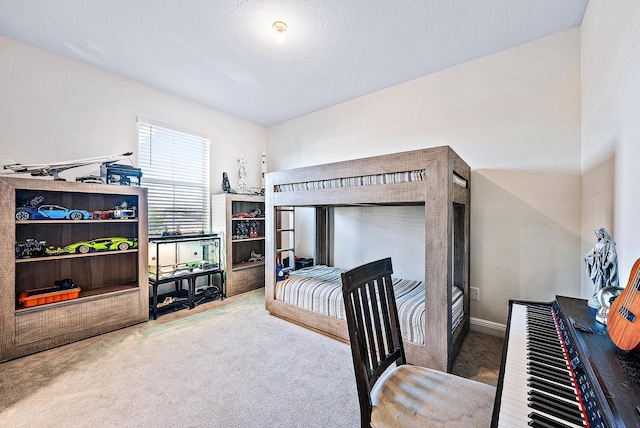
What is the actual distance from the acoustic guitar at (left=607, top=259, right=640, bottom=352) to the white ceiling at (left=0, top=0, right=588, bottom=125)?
208 centimetres

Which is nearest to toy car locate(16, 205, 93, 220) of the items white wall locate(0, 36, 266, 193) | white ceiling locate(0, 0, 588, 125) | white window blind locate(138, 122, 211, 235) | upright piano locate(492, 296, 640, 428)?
white wall locate(0, 36, 266, 193)

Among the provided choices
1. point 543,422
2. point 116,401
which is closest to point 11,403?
point 116,401

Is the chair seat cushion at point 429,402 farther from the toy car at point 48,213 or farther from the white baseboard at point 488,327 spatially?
the toy car at point 48,213

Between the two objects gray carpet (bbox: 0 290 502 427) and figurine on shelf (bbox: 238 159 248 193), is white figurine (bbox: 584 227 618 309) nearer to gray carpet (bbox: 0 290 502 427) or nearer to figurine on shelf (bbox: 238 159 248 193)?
gray carpet (bbox: 0 290 502 427)

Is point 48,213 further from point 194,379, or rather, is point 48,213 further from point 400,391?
point 400,391

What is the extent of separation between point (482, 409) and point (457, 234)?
1820 millimetres

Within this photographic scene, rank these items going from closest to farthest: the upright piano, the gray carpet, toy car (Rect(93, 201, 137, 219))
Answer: the upright piano < the gray carpet < toy car (Rect(93, 201, 137, 219))

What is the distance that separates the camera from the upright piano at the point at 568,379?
67cm

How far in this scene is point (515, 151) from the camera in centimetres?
Result: 243

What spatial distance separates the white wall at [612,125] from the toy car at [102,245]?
378cm

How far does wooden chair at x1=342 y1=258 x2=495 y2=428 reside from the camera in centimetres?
97

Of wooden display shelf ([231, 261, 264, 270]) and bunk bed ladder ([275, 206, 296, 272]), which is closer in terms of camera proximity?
wooden display shelf ([231, 261, 264, 270])

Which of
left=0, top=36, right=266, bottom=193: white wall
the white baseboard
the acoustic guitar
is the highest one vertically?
left=0, top=36, right=266, bottom=193: white wall

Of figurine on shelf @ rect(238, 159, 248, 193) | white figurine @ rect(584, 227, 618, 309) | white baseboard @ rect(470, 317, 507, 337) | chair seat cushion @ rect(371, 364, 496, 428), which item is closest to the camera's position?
chair seat cushion @ rect(371, 364, 496, 428)
